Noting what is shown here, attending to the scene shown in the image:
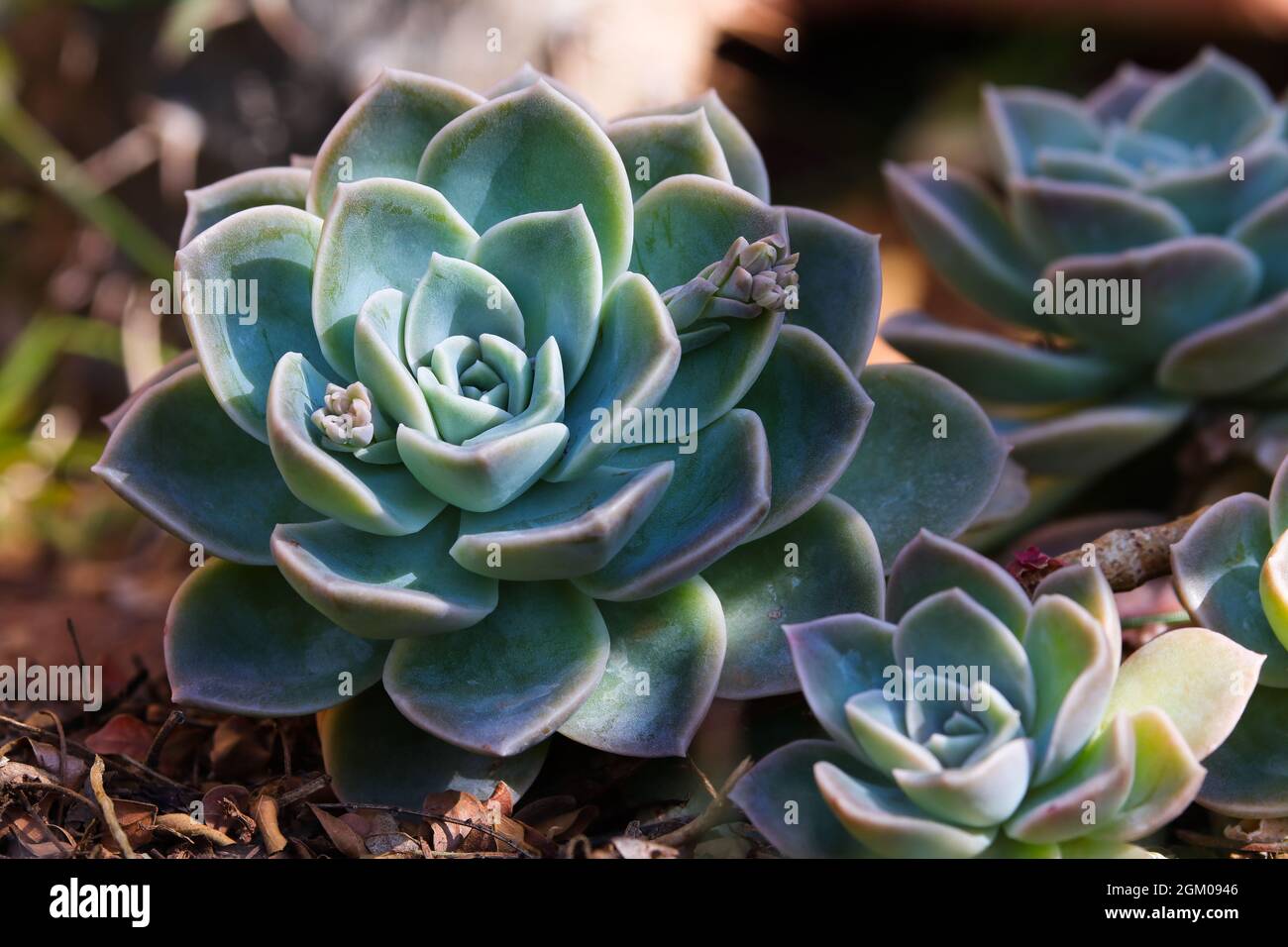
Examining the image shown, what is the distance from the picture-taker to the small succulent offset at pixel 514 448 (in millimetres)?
1002


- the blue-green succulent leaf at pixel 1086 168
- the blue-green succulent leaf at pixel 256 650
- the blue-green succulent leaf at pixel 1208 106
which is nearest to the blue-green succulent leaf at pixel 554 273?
the blue-green succulent leaf at pixel 256 650

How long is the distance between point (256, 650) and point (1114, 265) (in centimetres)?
107

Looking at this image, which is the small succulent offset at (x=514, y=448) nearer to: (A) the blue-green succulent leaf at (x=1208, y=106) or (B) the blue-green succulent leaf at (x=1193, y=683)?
(B) the blue-green succulent leaf at (x=1193, y=683)

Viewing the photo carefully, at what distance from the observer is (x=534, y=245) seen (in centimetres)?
111

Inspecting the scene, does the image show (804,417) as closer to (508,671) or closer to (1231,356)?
(508,671)

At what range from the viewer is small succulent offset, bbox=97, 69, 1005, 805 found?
100cm

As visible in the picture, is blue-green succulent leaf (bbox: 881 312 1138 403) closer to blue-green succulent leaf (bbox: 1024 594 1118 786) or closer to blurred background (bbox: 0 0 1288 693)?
blue-green succulent leaf (bbox: 1024 594 1118 786)

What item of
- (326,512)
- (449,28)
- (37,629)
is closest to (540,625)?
(326,512)

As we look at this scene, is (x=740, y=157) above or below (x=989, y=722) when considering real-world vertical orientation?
above

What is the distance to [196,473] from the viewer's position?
1110 mm

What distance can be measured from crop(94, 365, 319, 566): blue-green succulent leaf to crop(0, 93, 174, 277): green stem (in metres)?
1.48

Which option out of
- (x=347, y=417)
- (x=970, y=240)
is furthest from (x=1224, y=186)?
(x=347, y=417)

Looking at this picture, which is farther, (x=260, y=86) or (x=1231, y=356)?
(x=260, y=86)
